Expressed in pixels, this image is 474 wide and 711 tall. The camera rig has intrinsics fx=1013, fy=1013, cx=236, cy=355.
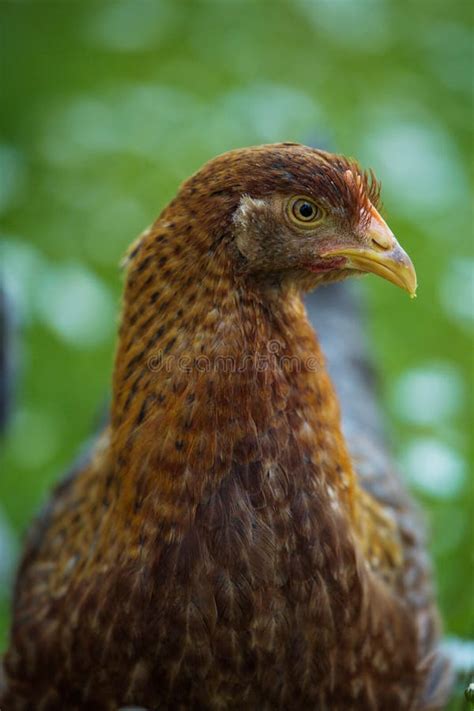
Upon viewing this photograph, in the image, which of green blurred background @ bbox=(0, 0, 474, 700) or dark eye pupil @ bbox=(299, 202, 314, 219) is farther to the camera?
green blurred background @ bbox=(0, 0, 474, 700)

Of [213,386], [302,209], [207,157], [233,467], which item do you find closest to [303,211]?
[302,209]

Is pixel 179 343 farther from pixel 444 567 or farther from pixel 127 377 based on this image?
pixel 444 567

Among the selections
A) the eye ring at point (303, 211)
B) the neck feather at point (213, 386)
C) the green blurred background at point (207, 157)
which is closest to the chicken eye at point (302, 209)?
the eye ring at point (303, 211)

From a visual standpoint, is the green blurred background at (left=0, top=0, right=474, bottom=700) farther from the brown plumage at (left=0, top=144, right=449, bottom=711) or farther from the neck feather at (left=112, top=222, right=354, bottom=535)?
the neck feather at (left=112, top=222, right=354, bottom=535)

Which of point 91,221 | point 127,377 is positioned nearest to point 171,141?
point 91,221

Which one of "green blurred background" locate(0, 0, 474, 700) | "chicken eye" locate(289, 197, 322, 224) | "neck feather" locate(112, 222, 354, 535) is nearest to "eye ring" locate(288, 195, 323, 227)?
"chicken eye" locate(289, 197, 322, 224)

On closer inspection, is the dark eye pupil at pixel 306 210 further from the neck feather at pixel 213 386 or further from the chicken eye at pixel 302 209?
the neck feather at pixel 213 386
